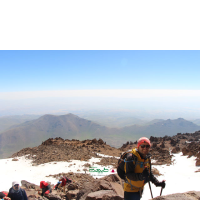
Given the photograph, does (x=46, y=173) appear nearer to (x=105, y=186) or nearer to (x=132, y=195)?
(x=105, y=186)

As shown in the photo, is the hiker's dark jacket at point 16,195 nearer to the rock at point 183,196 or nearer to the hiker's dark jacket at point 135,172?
the hiker's dark jacket at point 135,172

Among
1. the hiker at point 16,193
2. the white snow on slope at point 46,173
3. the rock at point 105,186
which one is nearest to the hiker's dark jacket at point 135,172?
the rock at point 105,186

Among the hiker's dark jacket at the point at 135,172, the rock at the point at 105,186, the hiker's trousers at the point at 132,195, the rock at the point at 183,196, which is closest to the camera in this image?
the hiker's dark jacket at the point at 135,172

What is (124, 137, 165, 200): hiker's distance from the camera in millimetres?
3106

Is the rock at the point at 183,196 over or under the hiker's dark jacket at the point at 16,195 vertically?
over

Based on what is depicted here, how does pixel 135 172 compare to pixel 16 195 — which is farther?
pixel 16 195

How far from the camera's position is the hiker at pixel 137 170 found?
3106mm

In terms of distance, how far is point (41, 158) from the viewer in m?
18.5

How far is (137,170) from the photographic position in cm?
320

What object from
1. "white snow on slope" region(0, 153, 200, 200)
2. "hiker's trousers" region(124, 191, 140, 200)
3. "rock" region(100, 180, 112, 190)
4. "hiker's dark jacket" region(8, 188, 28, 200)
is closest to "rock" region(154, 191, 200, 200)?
"hiker's trousers" region(124, 191, 140, 200)

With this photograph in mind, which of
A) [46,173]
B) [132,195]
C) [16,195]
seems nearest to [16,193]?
[16,195]

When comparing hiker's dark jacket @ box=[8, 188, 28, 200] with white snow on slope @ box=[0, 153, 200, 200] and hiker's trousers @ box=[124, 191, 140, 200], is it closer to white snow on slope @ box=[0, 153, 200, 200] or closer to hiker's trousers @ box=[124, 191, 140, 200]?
hiker's trousers @ box=[124, 191, 140, 200]
